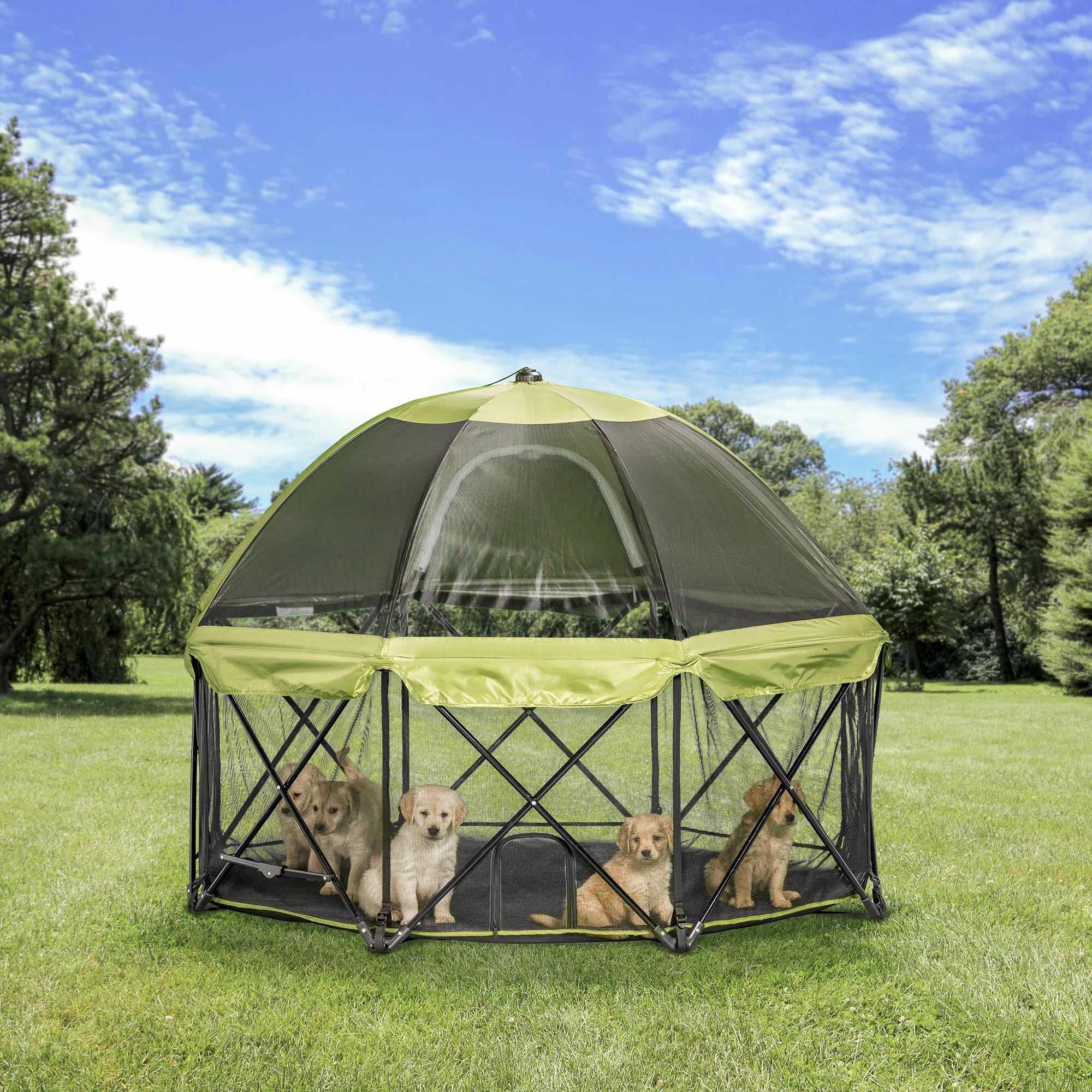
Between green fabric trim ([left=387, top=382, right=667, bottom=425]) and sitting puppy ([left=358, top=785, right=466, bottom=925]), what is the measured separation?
183cm

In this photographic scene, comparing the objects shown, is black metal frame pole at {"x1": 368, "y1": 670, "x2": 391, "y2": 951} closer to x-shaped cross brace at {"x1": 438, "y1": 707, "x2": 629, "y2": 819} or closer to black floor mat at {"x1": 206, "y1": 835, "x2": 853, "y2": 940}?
black floor mat at {"x1": 206, "y1": 835, "x2": 853, "y2": 940}

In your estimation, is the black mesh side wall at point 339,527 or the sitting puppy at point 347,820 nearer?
the sitting puppy at point 347,820

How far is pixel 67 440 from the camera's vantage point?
614 inches

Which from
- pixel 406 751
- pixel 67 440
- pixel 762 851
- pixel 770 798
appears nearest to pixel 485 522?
pixel 406 751

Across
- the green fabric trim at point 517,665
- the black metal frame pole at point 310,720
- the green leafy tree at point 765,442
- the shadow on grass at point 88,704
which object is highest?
the green leafy tree at point 765,442

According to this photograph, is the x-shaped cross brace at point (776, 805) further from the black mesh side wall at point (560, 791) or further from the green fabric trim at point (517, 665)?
the green fabric trim at point (517, 665)

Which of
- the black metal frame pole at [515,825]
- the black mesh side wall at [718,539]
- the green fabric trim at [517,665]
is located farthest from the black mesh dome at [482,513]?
the black metal frame pole at [515,825]

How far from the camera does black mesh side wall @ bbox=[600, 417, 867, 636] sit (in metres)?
4.27

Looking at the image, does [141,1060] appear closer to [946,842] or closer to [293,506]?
[293,506]

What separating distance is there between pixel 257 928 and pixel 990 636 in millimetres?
29288

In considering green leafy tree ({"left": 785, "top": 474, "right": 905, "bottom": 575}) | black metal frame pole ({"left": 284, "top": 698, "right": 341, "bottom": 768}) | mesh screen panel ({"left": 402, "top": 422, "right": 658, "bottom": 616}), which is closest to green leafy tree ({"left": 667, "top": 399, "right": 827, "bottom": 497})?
green leafy tree ({"left": 785, "top": 474, "right": 905, "bottom": 575})

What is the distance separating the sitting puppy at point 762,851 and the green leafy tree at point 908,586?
18.3m

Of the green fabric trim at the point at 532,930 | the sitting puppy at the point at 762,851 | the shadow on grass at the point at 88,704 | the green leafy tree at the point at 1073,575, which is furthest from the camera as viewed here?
the green leafy tree at the point at 1073,575

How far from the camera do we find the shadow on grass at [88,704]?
14414 millimetres
